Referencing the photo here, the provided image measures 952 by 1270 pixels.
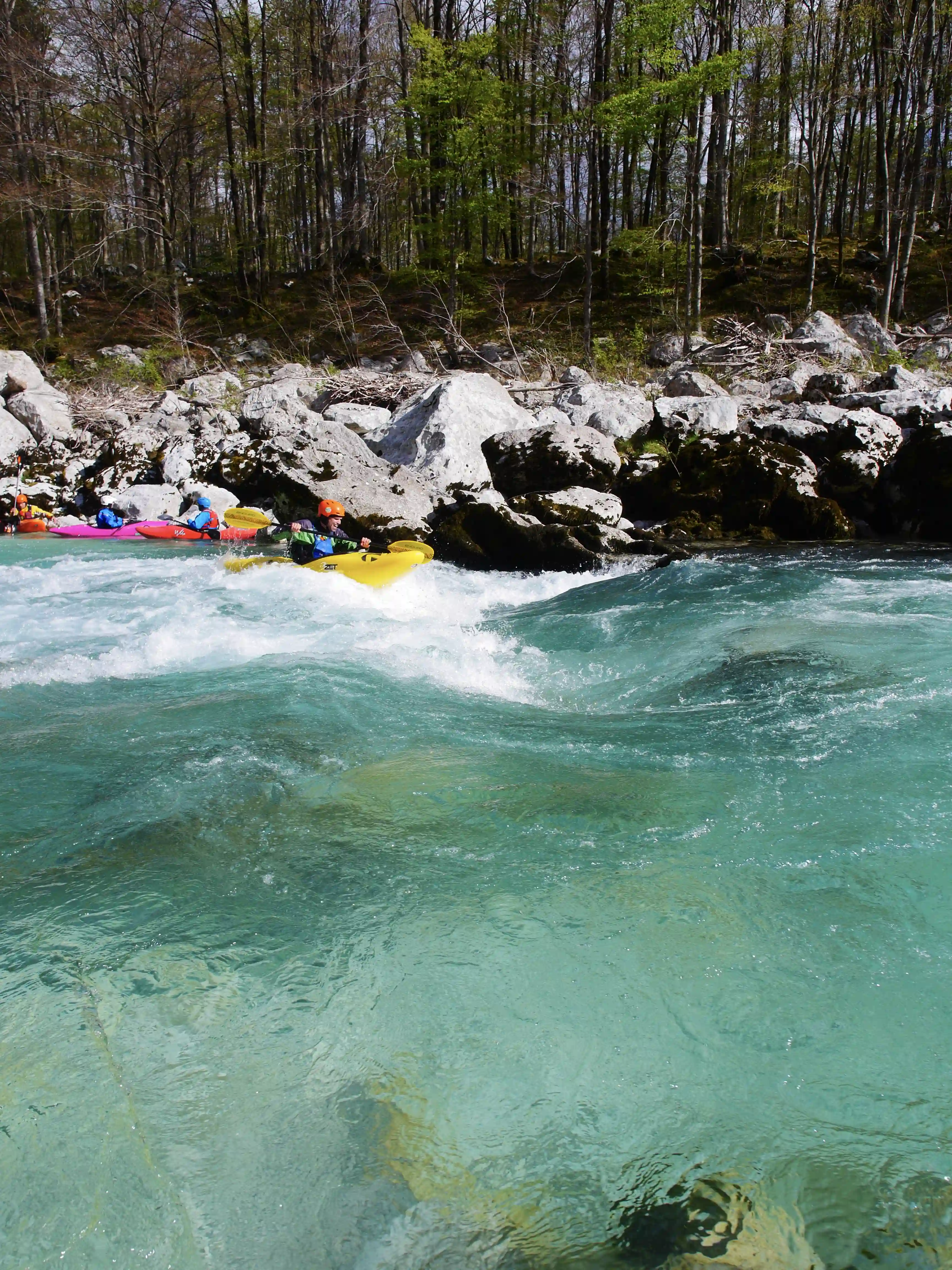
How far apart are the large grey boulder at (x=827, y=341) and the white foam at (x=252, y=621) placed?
932cm

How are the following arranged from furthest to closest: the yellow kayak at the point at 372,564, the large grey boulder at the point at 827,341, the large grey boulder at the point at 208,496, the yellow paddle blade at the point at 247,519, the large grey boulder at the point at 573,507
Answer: the large grey boulder at the point at 827,341 → the large grey boulder at the point at 208,496 → the yellow paddle blade at the point at 247,519 → the large grey boulder at the point at 573,507 → the yellow kayak at the point at 372,564

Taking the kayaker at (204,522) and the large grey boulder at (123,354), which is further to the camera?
the large grey boulder at (123,354)

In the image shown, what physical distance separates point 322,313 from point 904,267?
47.4 ft

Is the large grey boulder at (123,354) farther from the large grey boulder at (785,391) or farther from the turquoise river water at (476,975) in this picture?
the turquoise river water at (476,975)

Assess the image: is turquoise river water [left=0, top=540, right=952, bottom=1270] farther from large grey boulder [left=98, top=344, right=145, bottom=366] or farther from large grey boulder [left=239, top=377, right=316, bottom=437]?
large grey boulder [left=98, top=344, right=145, bottom=366]

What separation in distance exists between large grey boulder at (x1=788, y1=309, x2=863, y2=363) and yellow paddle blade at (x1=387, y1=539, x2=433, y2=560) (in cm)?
1030

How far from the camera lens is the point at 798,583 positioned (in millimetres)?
7703

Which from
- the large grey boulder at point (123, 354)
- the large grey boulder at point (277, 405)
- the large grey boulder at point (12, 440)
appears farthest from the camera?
the large grey boulder at point (123, 354)

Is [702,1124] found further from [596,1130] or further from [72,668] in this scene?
[72,668]

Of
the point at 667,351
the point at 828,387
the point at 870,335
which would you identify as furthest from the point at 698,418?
the point at 870,335

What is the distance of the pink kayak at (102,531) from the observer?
39.5 ft

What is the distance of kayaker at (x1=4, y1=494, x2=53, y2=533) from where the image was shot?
41.4ft

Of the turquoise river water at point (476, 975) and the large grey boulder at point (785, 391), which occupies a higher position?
the large grey boulder at point (785, 391)

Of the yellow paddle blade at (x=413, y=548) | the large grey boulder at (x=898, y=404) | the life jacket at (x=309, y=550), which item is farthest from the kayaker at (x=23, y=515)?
the large grey boulder at (x=898, y=404)
